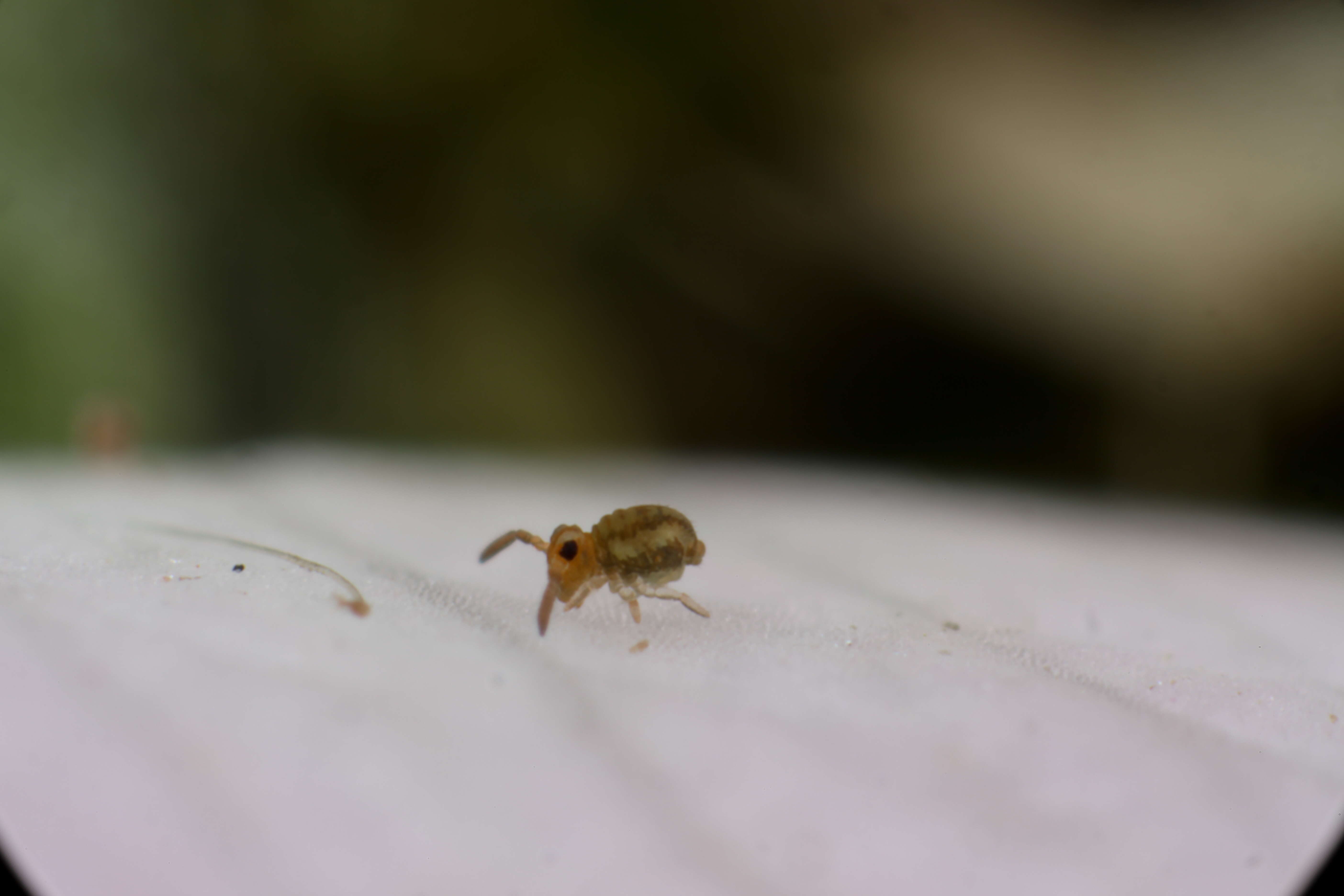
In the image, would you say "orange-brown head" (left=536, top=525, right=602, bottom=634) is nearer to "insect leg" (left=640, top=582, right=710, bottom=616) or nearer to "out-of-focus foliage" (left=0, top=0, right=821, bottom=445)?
"insect leg" (left=640, top=582, right=710, bottom=616)

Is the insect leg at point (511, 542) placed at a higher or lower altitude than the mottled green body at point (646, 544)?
lower

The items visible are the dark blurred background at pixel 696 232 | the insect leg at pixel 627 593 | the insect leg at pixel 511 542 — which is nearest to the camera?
the insect leg at pixel 627 593

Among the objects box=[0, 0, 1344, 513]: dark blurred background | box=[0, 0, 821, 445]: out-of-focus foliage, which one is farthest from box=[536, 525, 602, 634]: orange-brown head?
box=[0, 0, 821, 445]: out-of-focus foliage

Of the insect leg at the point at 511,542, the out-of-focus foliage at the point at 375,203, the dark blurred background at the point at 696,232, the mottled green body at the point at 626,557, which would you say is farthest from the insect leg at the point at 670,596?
the out-of-focus foliage at the point at 375,203

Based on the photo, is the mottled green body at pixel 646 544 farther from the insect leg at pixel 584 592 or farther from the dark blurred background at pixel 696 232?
the dark blurred background at pixel 696 232

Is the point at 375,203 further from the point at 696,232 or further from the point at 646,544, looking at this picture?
the point at 646,544

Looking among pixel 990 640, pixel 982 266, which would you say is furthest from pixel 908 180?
pixel 990 640

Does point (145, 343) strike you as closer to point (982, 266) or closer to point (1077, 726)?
point (982, 266)
